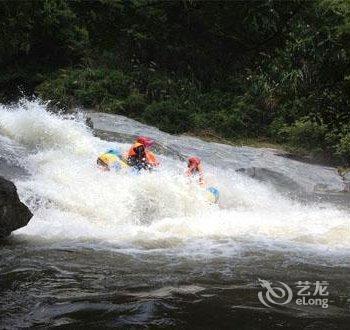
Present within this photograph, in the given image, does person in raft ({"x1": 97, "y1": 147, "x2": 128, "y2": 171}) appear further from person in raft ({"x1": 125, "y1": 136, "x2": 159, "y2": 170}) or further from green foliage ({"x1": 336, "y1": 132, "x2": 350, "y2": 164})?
green foliage ({"x1": 336, "y1": 132, "x2": 350, "y2": 164})

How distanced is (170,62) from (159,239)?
49.5 ft

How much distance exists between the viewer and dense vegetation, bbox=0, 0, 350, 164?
17844 mm

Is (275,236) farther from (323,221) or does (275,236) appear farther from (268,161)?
(268,161)

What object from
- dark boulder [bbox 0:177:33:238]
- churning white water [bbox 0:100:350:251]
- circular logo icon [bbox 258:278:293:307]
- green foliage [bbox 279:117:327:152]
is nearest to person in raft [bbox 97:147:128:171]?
churning white water [bbox 0:100:350:251]

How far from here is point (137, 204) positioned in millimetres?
8961

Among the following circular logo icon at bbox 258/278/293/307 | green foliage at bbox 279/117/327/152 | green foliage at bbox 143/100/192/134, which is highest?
green foliage at bbox 143/100/192/134

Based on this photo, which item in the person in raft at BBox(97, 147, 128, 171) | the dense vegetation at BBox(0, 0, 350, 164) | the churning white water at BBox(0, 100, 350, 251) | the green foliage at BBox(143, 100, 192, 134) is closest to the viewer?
the churning white water at BBox(0, 100, 350, 251)

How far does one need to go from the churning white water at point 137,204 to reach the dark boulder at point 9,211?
0.37 meters

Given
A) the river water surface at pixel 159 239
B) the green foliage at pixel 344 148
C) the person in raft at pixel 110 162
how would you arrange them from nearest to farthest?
the river water surface at pixel 159 239, the person in raft at pixel 110 162, the green foliage at pixel 344 148

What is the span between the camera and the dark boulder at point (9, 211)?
6.16m

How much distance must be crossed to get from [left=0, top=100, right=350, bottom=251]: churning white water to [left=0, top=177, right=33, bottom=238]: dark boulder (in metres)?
0.37

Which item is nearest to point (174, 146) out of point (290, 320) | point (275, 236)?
point (275, 236)

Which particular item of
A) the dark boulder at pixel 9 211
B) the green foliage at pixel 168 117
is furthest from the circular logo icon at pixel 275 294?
the green foliage at pixel 168 117

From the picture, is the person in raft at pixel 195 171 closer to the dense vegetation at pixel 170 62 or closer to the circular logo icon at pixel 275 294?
the circular logo icon at pixel 275 294
